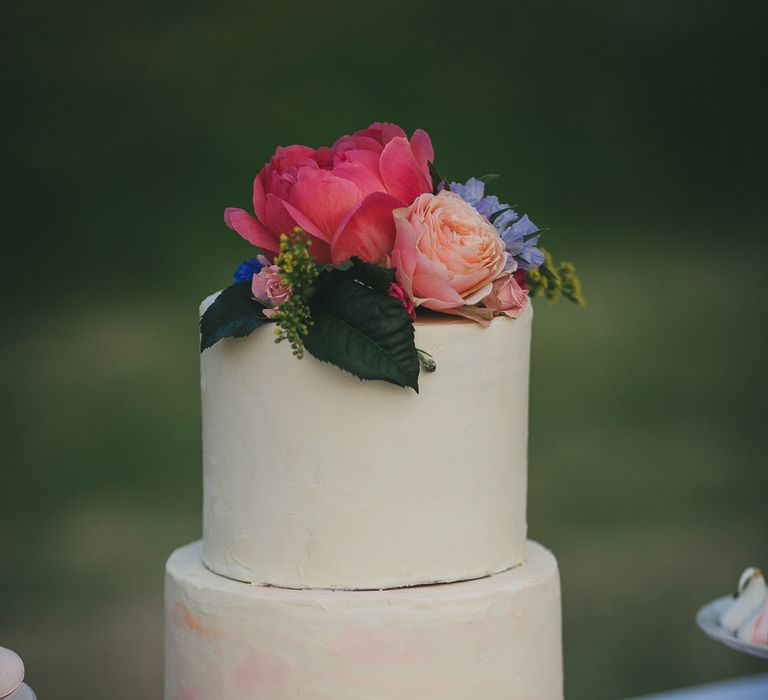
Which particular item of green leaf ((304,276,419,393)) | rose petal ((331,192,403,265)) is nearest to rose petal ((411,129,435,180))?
rose petal ((331,192,403,265))

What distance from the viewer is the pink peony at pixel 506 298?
140 cm

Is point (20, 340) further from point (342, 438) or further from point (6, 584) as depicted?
point (342, 438)

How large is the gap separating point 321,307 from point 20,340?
1974mm

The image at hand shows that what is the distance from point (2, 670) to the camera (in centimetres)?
121

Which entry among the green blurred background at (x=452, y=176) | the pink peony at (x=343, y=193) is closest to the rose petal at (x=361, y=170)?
the pink peony at (x=343, y=193)

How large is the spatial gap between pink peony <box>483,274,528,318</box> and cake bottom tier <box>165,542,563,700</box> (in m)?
0.36

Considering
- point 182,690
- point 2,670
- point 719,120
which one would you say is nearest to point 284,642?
→ point 182,690

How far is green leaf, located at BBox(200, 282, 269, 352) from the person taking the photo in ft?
4.41

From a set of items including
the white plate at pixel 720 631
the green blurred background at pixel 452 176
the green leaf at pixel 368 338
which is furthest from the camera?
the green blurred background at pixel 452 176

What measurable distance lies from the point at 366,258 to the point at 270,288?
0.13 m

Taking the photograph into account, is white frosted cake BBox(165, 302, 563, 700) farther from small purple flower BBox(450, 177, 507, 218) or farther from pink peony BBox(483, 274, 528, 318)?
small purple flower BBox(450, 177, 507, 218)

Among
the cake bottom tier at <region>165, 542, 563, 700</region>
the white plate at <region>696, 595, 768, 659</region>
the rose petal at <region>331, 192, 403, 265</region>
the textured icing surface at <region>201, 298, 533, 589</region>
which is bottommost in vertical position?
the white plate at <region>696, 595, 768, 659</region>

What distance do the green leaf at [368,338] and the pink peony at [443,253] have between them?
6 centimetres

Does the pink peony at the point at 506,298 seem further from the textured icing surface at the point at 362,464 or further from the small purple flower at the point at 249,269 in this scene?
the small purple flower at the point at 249,269
